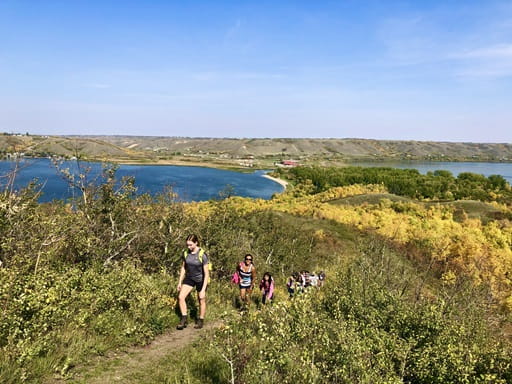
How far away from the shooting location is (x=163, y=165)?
183750 millimetres

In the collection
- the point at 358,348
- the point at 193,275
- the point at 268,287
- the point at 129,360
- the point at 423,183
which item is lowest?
the point at 423,183

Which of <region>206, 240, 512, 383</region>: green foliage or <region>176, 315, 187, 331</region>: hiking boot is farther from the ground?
<region>206, 240, 512, 383</region>: green foliage

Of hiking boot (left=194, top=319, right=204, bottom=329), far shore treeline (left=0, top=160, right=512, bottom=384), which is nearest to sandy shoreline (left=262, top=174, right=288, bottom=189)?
far shore treeline (left=0, top=160, right=512, bottom=384)

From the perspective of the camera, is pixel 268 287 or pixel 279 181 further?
pixel 279 181

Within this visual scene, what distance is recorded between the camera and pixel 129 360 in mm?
5910

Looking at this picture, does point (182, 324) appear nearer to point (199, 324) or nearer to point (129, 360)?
point (199, 324)

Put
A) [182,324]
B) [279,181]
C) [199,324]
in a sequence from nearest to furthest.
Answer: [182,324] < [199,324] < [279,181]

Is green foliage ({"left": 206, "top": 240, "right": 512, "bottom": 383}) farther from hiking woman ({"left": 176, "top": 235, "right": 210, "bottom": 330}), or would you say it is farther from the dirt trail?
hiking woman ({"left": 176, "top": 235, "right": 210, "bottom": 330})

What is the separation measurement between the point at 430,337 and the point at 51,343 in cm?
614

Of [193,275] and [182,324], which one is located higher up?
[193,275]

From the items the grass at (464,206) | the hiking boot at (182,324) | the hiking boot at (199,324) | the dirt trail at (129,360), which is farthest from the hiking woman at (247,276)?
the grass at (464,206)

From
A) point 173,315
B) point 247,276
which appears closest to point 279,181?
point 247,276

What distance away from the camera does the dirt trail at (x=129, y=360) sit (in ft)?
17.1

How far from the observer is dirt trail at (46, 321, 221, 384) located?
5.20 m
